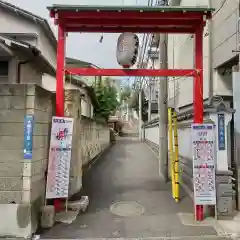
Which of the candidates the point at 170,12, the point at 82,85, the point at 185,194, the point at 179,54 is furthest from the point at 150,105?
the point at 170,12

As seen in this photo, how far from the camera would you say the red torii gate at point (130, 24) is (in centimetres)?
755

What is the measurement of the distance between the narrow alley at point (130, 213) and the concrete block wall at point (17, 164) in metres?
0.63

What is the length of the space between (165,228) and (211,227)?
104 centimetres

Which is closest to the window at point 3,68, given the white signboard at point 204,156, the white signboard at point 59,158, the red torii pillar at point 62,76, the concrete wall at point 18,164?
the red torii pillar at point 62,76

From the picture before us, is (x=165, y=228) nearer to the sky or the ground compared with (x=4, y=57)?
nearer to the ground

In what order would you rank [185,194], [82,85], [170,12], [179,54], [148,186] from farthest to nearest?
1. [82,85]
2. [179,54]
3. [148,186]
4. [185,194]
5. [170,12]

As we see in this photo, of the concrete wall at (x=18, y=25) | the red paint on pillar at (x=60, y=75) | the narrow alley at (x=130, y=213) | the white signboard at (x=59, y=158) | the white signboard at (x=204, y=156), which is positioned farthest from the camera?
the concrete wall at (x=18, y=25)

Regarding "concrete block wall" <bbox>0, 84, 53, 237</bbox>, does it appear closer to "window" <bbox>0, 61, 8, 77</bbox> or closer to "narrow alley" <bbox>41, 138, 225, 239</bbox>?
"narrow alley" <bbox>41, 138, 225, 239</bbox>

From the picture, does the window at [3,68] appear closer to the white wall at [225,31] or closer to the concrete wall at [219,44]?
the concrete wall at [219,44]

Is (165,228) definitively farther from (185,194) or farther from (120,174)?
(120,174)

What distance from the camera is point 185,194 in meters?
10.1

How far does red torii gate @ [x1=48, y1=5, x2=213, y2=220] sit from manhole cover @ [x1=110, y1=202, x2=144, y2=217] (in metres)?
1.62

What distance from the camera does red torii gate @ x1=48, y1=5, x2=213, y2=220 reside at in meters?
7.55

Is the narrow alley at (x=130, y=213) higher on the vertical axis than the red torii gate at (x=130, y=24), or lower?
lower
